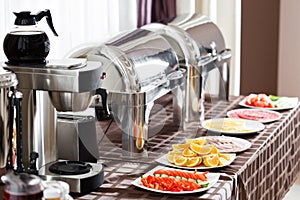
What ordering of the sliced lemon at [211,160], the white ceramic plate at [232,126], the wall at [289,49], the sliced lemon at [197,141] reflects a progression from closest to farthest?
1. the sliced lemon at [211,160]
2. the sliced lemon at [197,141]
3. the white ceramic plate at [232,126]
4. the wall at [289,49]

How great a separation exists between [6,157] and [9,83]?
7.2 inches

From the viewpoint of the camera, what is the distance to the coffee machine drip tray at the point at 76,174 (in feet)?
6.02

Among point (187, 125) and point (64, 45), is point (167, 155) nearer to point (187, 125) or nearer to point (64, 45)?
point (187, 125)

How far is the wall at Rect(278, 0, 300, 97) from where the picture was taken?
4.01 metres

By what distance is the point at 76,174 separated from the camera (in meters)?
1.87

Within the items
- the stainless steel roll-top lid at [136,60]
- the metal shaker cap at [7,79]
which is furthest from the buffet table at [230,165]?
the metal shaker cap at [7,79]

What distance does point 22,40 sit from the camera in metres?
1.86

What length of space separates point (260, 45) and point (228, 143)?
6.21ft

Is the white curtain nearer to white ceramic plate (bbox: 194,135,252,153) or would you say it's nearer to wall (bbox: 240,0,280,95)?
white ceramic plate (bbox: 194,135,252,153)

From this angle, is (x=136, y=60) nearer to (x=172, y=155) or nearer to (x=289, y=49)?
(x=172, y=155)

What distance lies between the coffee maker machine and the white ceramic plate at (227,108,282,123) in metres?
0.90

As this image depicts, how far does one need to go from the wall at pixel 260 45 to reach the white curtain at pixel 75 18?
3.59ft

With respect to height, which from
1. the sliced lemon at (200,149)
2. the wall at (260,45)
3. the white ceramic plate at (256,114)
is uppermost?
the wall at (260,45)

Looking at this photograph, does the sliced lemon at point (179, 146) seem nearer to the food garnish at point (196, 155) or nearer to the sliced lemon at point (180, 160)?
Result: the food garnish at point (196, 155)
